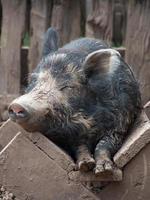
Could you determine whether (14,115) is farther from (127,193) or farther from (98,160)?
(127,193)

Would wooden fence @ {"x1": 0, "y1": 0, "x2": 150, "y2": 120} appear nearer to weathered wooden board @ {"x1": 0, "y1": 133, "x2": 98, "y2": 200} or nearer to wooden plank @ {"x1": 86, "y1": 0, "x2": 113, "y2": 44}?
wooden plank @ {"x1": 86, "y1": 0, "x2": 113, "y2": 44}

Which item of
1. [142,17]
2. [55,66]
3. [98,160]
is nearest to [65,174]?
[98,160]

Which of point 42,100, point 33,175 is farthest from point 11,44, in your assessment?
point 33,175

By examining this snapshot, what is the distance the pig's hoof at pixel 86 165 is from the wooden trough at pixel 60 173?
3cm

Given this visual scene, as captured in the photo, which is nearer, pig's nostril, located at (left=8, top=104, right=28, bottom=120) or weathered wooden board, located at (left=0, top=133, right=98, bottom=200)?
pig's nostril, located at (left=8, top=104, right=28, bottom=120)

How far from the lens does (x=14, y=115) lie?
10.5 ft

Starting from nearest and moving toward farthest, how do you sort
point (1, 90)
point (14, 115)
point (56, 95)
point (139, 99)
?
point (14, 115)
point (56, 95)
point (139, 99)
point (1, 90)

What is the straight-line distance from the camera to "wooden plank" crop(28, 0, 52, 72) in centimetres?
596

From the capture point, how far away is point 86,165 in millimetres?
3260

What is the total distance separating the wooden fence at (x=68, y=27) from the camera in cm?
576

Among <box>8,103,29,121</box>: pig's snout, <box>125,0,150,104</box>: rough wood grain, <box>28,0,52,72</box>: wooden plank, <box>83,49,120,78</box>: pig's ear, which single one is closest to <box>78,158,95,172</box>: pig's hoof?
<box>8,103,29,121</box>: pig's snout

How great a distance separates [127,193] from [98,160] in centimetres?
22

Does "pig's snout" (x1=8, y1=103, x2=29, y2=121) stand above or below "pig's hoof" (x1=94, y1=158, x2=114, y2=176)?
above

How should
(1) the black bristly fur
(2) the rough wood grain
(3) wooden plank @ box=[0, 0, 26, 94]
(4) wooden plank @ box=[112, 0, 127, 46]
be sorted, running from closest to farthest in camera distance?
(1) the black bristly fur
(2) the rough wood grain
(4) wooden plank @ box=[112, 0, 127, 46]
(3) wooden plank @ box=[0, 0, 26, 94]
